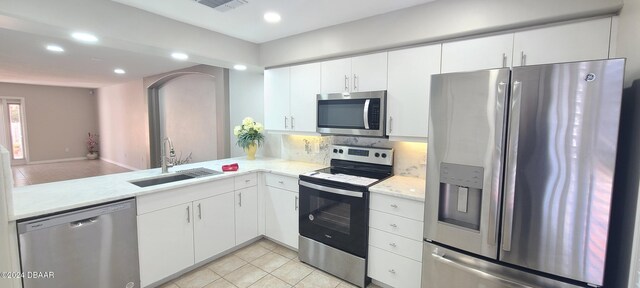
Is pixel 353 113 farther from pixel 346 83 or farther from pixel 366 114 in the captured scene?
pixel 346 83

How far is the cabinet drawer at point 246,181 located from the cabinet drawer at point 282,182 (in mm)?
149

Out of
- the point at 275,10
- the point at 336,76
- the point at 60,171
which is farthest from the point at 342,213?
the point at 60,171

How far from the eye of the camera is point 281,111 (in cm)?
339

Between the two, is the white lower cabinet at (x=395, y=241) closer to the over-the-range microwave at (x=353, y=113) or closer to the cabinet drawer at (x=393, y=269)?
the cabinet drawer at (x=393, y=269)

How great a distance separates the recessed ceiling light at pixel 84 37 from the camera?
2159mm

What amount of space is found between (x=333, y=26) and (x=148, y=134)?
5563 mm

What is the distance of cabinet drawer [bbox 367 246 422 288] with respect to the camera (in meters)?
2.18

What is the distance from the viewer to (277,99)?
135 inches

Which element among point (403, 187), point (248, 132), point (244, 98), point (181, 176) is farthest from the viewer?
point (244, 98)

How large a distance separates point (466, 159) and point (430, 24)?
1.22 metres

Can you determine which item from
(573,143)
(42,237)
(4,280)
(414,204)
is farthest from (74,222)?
(573,143)

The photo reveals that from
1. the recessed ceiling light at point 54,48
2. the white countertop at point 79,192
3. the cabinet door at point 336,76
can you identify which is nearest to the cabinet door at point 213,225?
the white countertop at point 79,192

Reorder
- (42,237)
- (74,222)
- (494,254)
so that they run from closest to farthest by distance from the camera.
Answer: (494,254) < (42,237) < (74,222)

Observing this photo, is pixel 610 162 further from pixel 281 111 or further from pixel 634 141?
pixel 281 111
